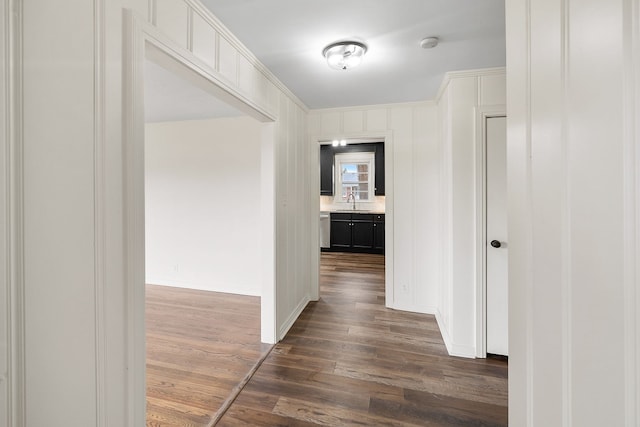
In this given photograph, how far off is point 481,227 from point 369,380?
1.55m

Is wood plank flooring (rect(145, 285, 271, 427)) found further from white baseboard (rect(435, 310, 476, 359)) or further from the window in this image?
the window

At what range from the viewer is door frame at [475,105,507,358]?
2314mm

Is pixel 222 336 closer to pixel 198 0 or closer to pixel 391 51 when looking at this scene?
pixel 198 0

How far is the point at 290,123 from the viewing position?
114 inches

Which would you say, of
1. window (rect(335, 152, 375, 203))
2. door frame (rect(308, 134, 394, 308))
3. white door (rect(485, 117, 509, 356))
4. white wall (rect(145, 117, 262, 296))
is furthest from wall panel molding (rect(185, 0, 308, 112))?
window (rect(335, 152, 375, 203))

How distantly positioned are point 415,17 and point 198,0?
1236 millimetres

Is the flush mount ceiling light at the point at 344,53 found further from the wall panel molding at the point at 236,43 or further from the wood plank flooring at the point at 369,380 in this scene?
the wood plank flooring at the point at 369,380

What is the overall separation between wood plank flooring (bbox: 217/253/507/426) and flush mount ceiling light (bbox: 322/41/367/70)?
2346 mm

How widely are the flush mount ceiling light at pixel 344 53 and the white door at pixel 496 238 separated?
4.19ft
